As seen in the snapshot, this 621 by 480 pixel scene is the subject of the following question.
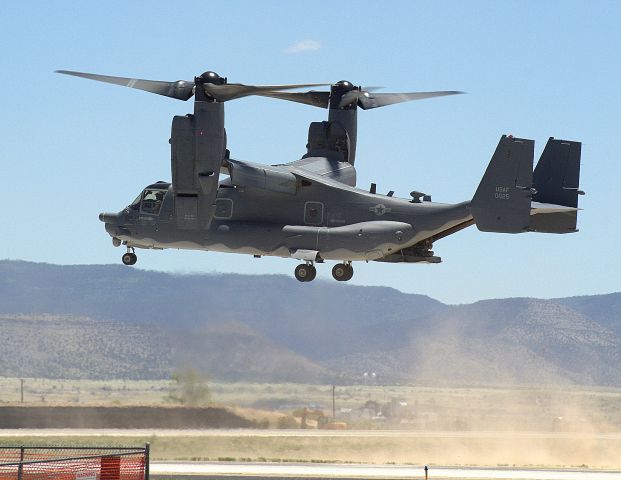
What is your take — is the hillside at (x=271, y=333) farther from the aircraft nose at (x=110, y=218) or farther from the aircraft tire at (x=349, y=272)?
the aircraft tire at (x=349, y=272)

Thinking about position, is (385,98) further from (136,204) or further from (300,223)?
(136,204)

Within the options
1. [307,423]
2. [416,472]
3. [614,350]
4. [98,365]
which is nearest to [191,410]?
[307,423]

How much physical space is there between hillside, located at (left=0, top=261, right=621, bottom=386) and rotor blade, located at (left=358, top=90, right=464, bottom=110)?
14575mm

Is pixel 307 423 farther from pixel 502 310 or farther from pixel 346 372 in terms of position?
pixel 502 310

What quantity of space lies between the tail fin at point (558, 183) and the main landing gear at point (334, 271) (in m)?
7.45

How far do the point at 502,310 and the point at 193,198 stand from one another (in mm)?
101263

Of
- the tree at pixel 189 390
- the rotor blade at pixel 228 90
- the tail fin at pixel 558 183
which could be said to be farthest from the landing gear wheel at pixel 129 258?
the tree at pixel 189 390

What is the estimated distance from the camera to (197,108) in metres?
46.5

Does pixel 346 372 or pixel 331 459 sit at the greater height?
pixel 346 372

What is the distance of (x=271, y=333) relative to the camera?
78.1 metres

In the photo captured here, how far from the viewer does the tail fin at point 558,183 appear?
4966cm

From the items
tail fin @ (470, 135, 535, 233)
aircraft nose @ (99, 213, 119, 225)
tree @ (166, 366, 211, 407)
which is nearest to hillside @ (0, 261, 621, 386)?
tree @ (166, 366, 211, 407)

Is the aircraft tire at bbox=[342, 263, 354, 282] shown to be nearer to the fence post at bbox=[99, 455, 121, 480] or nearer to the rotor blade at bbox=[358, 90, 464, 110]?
the rotor blade at bbox=[358, 90, 464, 110]

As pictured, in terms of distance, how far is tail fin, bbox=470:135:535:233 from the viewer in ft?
154
